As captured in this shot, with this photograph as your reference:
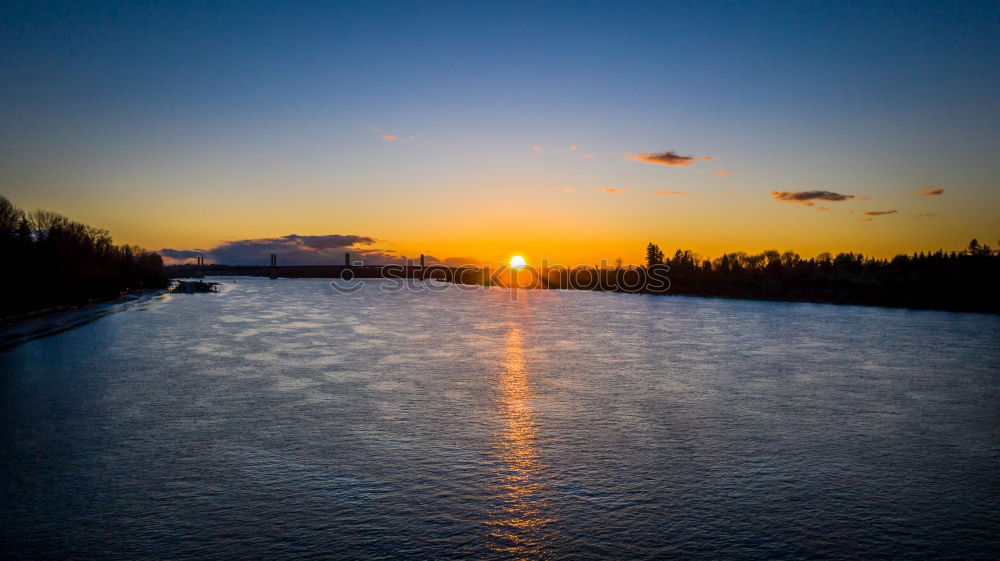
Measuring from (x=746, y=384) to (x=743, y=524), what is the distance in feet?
43.4

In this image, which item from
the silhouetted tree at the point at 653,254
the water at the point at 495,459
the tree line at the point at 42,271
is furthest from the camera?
the silhouetted tree at the point at 653,254

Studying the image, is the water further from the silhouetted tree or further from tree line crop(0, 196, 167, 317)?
the silhouetted tree

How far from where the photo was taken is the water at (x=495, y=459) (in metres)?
8.16

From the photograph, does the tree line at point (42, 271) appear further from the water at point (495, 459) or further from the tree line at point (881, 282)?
the tree line at point (881, 282)

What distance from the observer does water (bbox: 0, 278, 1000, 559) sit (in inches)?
321

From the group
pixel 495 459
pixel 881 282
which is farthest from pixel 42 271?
pixel 881 282

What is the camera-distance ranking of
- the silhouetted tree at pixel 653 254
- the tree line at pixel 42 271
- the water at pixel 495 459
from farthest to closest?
the silhouetted tree at pixel 653 254 < the tree line at pixel 42 271 < the water at pixel 495 459

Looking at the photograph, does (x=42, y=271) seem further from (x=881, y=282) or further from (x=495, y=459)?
(x=881, y=282)

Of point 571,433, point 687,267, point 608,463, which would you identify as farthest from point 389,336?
point 687,267

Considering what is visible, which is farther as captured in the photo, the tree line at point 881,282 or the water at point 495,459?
the tree line at point 881,282

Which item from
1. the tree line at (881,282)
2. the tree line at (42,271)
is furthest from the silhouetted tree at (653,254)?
the tree line at (42,271)

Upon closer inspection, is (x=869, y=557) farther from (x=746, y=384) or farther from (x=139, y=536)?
(x=746, y=384)

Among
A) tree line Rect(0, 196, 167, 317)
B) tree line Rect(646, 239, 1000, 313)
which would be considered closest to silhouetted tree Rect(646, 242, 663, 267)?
tree line Rect(646, 239, 1000, 313)

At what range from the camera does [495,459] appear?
38.4ft
